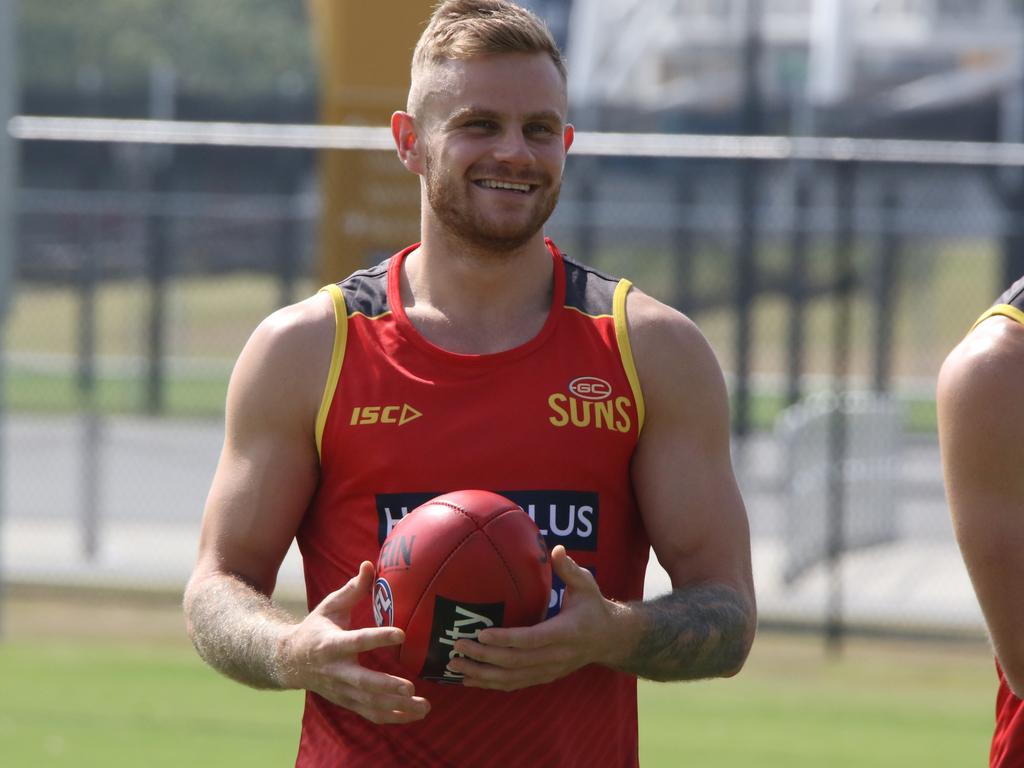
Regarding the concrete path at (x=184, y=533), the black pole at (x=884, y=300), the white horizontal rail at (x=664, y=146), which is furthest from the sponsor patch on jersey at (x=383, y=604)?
the black pole at (x=884, y=300)

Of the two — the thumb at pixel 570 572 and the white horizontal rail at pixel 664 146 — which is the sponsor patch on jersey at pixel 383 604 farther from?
the white horizontal rail at pixel 664 146

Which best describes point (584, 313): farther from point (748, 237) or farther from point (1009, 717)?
point (748, 237)

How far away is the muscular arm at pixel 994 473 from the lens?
342 centimetres

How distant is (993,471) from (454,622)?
3.73 feet

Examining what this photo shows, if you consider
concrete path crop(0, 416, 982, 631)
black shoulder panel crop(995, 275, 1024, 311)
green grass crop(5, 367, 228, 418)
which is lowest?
green grass crop(5, 367, 228, 418)

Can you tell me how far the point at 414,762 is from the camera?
3.31 meters

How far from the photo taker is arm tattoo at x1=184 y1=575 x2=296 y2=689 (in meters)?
3.19

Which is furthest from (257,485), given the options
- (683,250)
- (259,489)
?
(683,250)

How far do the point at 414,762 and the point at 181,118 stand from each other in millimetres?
18577

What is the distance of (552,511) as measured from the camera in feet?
10.8

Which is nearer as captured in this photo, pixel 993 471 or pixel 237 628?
pixel 237 628

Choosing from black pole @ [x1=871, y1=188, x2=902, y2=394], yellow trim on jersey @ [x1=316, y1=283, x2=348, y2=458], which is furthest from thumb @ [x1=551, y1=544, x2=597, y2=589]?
black pole @ [x1=871, y1=188, x2=902, y2=394]

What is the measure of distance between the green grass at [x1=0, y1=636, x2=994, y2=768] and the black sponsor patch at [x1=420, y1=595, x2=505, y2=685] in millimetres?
4752

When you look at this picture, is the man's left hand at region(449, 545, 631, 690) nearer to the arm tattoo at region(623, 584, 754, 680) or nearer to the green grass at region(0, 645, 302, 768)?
the arm tattoo at region(623, 584, 754, 680)
